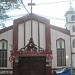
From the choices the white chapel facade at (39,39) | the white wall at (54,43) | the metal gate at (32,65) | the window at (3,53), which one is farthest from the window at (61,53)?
the window at (3,53)

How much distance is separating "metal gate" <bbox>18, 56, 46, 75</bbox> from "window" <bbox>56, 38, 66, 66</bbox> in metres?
1.87

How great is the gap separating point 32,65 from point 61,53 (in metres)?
3.57

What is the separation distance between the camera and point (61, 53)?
38.0m

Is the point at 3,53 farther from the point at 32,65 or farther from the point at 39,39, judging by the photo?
the point at 39,39

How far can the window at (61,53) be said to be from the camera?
124 feet

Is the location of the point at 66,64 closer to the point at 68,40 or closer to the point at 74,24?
the point at 68,40

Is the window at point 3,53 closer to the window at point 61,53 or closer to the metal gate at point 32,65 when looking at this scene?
the metal gate at point 32,65

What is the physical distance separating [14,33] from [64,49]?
5.81 meters

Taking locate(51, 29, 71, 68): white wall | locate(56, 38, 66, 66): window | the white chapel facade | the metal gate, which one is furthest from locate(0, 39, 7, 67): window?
locate(56, 38, 66, 66): window

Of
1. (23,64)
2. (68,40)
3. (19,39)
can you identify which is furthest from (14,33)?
(68,40)

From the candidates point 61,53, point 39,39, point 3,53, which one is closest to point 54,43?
point 61,53

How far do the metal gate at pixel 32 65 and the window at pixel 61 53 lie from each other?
6.14 feet

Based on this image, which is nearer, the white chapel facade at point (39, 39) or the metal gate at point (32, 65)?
the metal gate at point (32, 65)

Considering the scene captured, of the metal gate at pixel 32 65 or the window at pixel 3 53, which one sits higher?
the window at pixel 3 53
